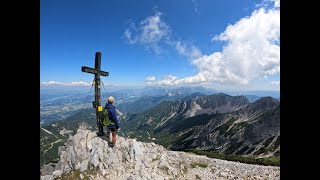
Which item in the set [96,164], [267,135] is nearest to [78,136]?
[96,164]

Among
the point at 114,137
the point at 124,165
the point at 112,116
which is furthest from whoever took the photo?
the point at 114,137

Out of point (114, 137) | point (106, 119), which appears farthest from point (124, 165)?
point (106, 119)

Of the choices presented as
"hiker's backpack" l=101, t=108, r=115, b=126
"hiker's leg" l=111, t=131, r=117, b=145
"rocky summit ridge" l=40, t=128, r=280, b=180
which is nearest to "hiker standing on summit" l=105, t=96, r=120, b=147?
"hiker's leg" l=111, t=131, r=117, b=145

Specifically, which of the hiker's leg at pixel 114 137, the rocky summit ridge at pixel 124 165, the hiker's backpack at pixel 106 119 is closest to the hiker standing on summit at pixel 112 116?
the hiker's leg at pixel 114 137

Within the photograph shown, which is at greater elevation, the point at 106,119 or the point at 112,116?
the point at 112,116

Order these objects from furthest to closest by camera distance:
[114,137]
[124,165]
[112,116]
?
[114,137] < [124,165] < [112,116]

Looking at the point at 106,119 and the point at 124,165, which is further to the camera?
the point at 124,165

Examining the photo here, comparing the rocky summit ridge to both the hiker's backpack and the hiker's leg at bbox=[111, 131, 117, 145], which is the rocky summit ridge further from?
the hiker's backpack

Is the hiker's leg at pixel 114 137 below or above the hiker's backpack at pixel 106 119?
below

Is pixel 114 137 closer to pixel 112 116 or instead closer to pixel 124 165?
pixel 112 116

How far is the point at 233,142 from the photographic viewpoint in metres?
197

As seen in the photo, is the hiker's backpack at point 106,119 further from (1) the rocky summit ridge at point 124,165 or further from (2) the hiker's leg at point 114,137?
(1) the rocky summit ridge at point 124,165
